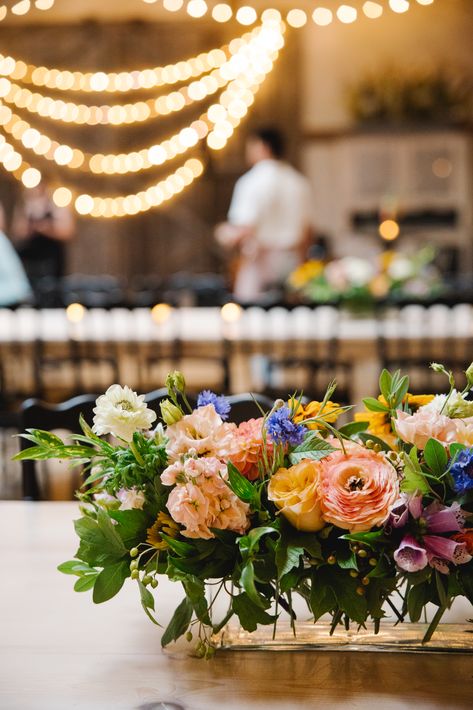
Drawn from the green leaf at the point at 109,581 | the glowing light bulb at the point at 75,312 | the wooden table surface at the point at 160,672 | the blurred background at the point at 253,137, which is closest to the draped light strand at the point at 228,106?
the glowing light bulb at the point at 75,312

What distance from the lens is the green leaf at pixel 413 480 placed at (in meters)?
1.01

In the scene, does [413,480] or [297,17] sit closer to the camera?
[413,480]

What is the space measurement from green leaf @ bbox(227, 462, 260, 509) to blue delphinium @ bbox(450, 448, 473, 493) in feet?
0.74

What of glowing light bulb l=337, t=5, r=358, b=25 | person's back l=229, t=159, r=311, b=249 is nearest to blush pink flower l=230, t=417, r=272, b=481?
glowing light bulb l=337, t=5, r=358, b=25

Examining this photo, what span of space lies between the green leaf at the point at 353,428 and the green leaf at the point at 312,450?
0.08m

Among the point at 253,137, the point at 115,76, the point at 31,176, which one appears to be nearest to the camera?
the point at 31,176

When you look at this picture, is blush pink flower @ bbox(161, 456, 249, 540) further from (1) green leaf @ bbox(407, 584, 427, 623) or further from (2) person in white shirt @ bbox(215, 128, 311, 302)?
(2) person in white shirt @ bbox(215, 128, 311, 302)

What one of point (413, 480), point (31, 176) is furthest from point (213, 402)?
point (31, 176)

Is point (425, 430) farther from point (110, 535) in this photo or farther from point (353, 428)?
point (110, 535)

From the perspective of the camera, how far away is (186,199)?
8305mm

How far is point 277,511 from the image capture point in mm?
1043

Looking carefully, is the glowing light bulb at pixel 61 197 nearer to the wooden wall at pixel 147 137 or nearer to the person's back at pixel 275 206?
the person's back at pixel 275 206

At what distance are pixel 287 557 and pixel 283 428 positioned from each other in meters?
0.14

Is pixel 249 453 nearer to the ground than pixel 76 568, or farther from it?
farther from it
